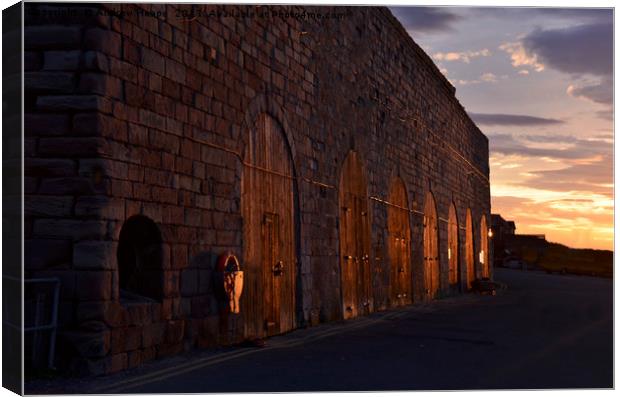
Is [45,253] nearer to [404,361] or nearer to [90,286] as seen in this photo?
[90,286]

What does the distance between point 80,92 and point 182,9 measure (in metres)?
1.95

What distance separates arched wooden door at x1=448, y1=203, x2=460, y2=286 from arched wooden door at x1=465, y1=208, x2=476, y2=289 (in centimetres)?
175

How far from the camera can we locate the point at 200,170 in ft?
30.8

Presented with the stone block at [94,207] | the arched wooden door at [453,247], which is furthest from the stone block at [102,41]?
the arched wooden door at [453,247]

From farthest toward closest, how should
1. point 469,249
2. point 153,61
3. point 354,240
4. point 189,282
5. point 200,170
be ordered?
1. point 469,249
2. point 354,240
3. point 200,170
4. point 189,282
5. point 153,61

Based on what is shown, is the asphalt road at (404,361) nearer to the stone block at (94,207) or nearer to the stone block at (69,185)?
the stone block at (94,207)

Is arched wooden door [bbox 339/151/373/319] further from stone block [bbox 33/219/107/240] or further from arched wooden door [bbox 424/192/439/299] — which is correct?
stone block [bbox 33/219/107/240]

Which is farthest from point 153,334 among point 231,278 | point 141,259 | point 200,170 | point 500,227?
point 500,227

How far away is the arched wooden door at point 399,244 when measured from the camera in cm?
1803

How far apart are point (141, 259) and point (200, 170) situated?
4.16ft

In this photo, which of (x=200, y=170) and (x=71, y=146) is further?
(x=200, y=170)

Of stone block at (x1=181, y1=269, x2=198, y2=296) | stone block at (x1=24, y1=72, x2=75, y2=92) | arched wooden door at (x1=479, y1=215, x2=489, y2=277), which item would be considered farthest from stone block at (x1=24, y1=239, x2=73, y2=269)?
arched wooden door at (x1=479, y1=215, x2=489, y2=277)

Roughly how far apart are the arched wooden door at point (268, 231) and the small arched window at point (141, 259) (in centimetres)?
201

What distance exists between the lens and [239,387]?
22.7ft
